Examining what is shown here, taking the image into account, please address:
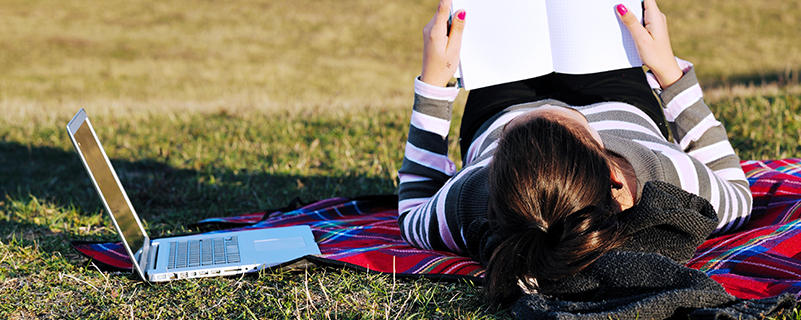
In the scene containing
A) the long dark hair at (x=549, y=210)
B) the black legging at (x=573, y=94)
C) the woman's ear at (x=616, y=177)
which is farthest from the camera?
the black legging at (x=573, y=94)

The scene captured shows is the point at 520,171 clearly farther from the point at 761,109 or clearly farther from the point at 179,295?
the point at 761,109

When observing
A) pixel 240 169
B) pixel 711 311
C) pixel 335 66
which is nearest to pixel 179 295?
pixel 711 311

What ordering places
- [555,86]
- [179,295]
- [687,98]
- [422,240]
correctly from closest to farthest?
[179,295] → [422,240] → [687,98] → [555,86]

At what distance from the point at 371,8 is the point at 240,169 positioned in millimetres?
23104

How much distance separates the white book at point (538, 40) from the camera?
108 inches

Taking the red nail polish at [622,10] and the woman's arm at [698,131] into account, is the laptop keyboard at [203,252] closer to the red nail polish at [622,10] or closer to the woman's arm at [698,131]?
the red nail polish at [622,10]

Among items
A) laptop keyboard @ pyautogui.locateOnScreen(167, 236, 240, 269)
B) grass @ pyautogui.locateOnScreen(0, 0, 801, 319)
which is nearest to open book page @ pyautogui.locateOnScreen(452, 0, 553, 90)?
grass @ pyautogui.locateOnScreen(0, 0, 801, 319)

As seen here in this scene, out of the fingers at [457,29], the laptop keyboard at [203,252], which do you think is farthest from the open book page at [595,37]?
the laptop keyboard at [203,252]

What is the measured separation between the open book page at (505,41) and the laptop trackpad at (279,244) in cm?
105

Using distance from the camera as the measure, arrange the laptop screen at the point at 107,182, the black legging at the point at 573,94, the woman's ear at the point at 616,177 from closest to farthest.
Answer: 1. the woman's ear at the point at 616,177
2. the laptop screen at the point at 107,182
3. the black legging at the point at 573,94

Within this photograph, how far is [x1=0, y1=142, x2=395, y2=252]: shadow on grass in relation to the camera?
11.5ft

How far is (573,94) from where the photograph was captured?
331 centimetres

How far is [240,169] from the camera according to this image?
15.7 feet

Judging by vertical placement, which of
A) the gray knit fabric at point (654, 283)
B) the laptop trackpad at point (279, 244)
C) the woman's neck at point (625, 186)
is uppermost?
the woman's neck at point (625, 186)
